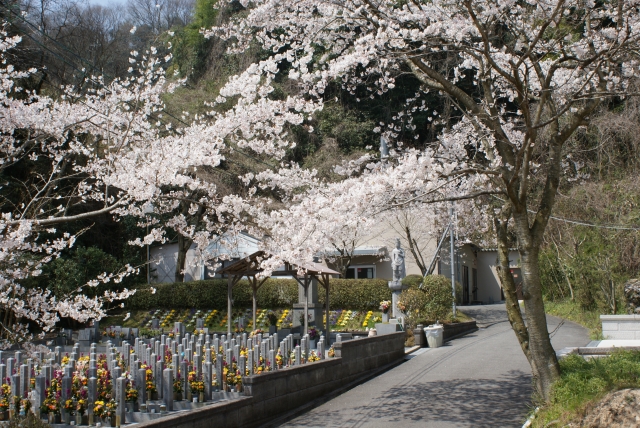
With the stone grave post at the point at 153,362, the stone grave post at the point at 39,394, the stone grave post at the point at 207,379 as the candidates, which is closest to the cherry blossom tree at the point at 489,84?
the stone grave post at the point at 207,379

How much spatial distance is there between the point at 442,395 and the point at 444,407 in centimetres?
99

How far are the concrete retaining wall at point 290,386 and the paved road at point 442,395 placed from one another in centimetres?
34

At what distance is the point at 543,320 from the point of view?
8.70 meters

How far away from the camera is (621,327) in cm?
1608

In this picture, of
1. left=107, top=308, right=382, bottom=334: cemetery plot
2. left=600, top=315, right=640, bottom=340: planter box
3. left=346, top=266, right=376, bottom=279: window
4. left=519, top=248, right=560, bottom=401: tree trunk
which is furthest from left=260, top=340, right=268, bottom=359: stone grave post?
left=346, top=266, right=376, bottom=279: window

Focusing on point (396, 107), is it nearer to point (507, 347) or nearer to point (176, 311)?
point (176, 311)

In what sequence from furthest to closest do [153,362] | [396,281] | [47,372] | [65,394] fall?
[396,281]
[153,362]
[47,372]
[65,394]

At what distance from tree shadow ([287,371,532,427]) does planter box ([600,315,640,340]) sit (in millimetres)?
4887

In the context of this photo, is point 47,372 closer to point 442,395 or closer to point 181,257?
point 442,395

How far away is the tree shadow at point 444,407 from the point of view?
9461 millimetres

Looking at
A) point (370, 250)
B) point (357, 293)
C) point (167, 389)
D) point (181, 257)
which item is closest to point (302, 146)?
point (370, 250)

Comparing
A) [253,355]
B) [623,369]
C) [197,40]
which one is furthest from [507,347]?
[197,40]

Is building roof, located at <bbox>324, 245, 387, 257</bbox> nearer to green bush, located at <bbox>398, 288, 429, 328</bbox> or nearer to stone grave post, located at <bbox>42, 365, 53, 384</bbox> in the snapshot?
green bush, located at <bbox>398, 288, 429, 328</bbox>

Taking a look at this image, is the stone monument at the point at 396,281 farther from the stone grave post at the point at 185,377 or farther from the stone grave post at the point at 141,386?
the stone grave post at the point at 141,386
